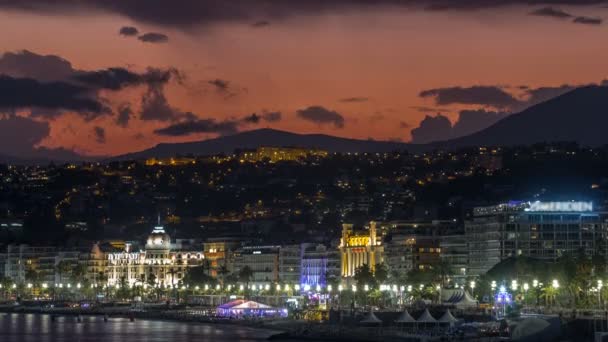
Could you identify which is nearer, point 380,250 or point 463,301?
point 463,301

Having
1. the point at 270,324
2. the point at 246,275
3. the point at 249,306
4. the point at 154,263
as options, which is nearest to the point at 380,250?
the point at 246,275

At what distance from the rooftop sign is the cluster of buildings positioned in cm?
9

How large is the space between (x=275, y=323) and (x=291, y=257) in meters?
51.6

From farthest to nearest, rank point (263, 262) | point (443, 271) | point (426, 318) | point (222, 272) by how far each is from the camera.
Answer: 1. point (222, 272)
2. point (263, 262)
3. point (443, 271)
4. point (426, 318)

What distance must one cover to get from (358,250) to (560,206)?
36.4 m

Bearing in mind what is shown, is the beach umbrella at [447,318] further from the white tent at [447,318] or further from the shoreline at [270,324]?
the shoreline at [270,324]

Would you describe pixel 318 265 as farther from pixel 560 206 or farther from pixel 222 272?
pixel 560 206

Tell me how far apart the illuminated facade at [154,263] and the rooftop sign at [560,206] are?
Result: 7427cm

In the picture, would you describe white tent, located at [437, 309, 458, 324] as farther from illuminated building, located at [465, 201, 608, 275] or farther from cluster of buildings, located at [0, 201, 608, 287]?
illuminated building, located at [465, 201, 608, 275]

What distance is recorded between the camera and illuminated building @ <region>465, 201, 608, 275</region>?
4791 inches

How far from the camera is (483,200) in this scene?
17925cm

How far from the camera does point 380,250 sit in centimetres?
14975

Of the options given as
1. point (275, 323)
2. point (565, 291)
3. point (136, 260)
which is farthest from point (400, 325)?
point (136, 260)

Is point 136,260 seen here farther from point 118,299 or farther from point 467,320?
point 467,320
